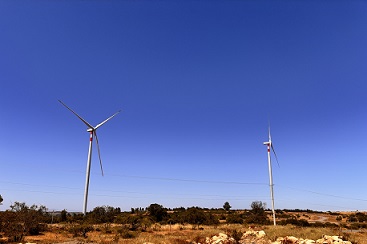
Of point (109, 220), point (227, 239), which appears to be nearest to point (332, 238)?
point (227, 239)

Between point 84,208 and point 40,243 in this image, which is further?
point 84,208

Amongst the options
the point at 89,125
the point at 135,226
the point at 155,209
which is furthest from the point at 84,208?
the point at 155,209

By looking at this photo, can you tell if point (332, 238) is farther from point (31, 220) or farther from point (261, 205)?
point (261, 205)

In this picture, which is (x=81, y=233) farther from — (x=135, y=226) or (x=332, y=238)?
(x=332, y=238)

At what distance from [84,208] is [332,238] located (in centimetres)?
3595

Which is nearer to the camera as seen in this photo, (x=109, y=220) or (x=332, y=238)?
(x=332, y=238)

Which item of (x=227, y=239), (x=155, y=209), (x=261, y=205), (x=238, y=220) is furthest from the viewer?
(x=261, y=205)

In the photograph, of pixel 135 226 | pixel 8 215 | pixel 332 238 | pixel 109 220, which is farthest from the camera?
pixel 109 220

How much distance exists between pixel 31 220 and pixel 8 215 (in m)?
3.89

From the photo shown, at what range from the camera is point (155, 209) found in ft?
292

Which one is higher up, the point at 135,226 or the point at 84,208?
the point at 84,208

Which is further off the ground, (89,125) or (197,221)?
(89,125)

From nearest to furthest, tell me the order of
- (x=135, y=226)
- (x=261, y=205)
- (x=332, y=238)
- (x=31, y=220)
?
(x=332, y=238) → (x=31, y=220) → (x=135, y=226) → (x=261, y=205)

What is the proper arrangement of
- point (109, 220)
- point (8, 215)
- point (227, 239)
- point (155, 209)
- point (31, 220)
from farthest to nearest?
point (155, 209)
point (109, 220)
point (31, 220)
point (8, 215)
point (227, 239)
